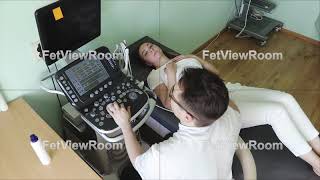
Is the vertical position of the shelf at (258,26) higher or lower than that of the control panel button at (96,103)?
lower

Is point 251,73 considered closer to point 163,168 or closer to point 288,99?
point 288,99

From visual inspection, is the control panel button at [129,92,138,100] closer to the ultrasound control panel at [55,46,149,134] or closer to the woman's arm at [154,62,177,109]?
the ultrasound control panel at [55,46,149,134]

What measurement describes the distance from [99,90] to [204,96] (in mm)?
493

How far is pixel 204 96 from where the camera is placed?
43.9 inches

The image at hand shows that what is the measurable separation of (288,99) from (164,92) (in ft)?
2.19

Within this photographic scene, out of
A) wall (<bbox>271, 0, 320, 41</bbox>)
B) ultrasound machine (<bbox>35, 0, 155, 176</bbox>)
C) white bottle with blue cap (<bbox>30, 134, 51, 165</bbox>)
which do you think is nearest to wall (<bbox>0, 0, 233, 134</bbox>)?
ultrasound machine (<bbox>35, 0, 155, 176</bbox>)

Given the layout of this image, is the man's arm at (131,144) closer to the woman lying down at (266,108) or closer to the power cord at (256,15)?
the woman lying down at (266,108)

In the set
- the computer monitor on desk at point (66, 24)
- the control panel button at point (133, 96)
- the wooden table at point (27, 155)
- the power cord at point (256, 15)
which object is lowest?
the power cord at point (256, 15)

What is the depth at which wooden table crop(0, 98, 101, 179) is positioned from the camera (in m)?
1.21

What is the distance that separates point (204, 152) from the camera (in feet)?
3.85

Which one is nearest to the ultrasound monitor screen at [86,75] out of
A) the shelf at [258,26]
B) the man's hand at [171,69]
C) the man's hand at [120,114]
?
the man's hand at [120,114]

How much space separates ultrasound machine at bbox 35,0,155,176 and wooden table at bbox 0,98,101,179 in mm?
156

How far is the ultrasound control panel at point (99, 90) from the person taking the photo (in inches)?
51.7

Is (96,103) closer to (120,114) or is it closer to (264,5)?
(120,114)
